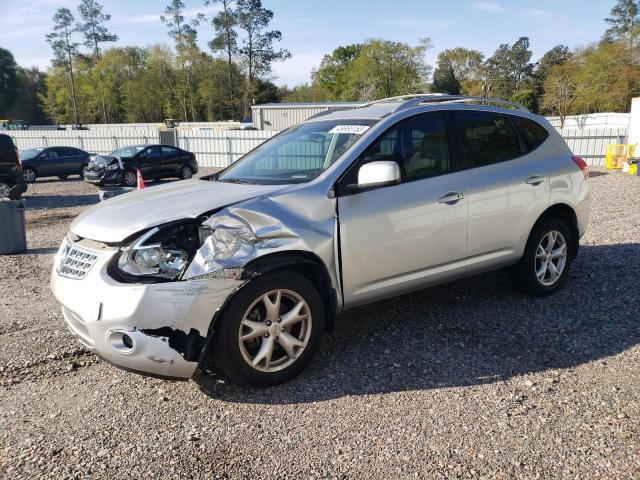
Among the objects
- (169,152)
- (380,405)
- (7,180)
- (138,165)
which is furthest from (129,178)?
(380,405)

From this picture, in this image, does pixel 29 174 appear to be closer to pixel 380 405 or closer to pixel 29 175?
pixel 29 175

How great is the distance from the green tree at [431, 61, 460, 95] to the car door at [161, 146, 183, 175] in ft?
176

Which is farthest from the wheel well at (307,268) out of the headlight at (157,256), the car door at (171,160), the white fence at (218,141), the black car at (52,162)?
the black car at (52,162)

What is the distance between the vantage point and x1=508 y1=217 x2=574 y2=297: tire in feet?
15.9

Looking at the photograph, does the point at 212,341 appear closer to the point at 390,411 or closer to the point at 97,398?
the point at 97,398

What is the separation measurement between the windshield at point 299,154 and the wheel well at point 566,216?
2.10 metres

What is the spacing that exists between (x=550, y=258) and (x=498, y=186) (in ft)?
3.58

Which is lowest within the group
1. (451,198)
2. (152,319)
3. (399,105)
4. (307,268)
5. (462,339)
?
(462,339)

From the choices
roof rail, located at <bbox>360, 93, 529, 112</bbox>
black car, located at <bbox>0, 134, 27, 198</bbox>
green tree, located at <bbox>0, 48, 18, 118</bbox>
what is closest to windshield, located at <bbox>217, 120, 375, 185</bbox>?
roof rail, located at <bbox>360, 93, 529, 112</bbox>

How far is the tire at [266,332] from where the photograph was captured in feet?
10.2

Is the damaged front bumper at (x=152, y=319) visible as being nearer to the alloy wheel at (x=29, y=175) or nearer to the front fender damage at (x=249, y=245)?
the front fender damage at (x=249, y=245)

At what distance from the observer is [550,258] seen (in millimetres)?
4992

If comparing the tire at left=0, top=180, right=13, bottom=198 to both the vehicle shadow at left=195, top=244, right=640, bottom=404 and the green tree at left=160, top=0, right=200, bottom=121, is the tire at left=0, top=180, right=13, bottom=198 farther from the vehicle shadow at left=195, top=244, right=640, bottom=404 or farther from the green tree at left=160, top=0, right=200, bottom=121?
the green tree at left=160, top=0, right=200, bottom=121

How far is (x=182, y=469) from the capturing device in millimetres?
2623
